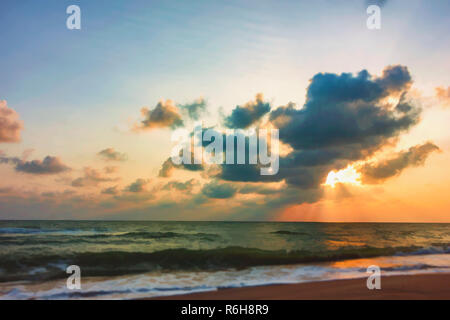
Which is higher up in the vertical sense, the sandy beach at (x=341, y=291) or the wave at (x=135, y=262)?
the sandy beach at (x=341, y=291)

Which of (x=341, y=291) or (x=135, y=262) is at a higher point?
(x=341, y=291)

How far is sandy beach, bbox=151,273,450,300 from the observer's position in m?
9.20

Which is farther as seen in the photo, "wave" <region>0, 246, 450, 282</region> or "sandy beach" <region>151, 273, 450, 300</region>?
"wave" <region>0, 246, 450, 282</region>

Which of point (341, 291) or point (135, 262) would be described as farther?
point (135, 262)

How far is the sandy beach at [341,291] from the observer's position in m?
9.20

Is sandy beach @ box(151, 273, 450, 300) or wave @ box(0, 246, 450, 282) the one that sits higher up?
sandy beach @ box(151, 273, 450, 300)

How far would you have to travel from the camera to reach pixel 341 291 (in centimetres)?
976

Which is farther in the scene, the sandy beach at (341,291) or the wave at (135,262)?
the wave at (135,262)
